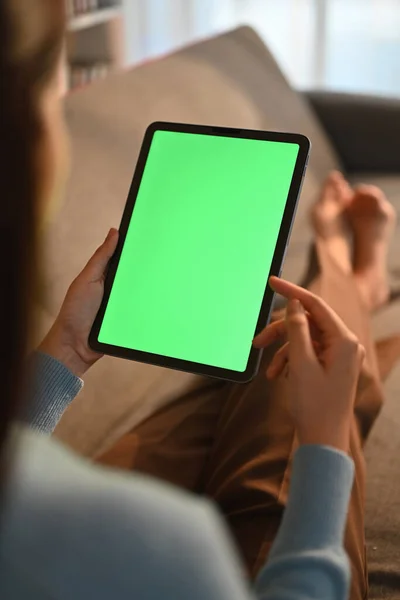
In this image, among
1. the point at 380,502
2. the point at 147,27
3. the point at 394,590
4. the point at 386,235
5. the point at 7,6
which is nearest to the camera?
the point at 7,6

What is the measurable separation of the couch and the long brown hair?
0.38ft

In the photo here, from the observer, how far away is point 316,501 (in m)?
0.52

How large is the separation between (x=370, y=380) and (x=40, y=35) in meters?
0.62

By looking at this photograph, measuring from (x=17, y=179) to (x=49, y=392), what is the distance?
1.22 feet

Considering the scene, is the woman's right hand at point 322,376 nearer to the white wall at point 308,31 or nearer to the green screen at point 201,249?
the green screen at point 201,249

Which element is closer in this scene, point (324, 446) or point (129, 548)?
point (129, 548)

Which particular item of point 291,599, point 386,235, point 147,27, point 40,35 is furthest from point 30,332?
point 147,27

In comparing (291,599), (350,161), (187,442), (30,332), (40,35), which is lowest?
(350,161)

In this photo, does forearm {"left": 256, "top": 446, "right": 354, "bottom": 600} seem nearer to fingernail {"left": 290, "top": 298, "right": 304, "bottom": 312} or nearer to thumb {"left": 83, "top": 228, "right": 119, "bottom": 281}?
fingernail {"left": 290, "top": 298, "right": 304, "bottom": 312}

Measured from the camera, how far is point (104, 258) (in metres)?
0.73

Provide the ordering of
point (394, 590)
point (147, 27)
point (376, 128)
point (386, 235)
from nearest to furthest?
point (394, 590), point (386, 235), point (376, 128), point (147, 27)

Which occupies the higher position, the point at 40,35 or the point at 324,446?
the point at 40,35

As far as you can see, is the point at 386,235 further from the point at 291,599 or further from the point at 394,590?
the point at 291,599

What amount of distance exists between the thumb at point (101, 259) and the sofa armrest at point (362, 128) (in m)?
1.10
